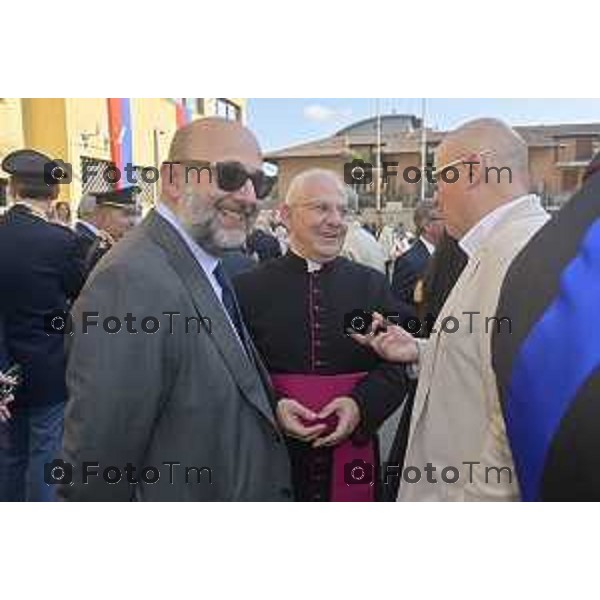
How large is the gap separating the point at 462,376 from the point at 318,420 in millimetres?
583

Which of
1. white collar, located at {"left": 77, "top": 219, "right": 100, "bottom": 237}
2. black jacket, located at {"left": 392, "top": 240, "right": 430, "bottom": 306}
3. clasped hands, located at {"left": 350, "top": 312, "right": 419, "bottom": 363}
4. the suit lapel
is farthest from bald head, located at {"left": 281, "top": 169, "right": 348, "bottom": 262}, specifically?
black jacket, located at {"left": 392, "top": 240, "right": 430, "bottom": 306}

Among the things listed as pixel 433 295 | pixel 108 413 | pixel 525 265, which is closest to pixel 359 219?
pixel 433 295

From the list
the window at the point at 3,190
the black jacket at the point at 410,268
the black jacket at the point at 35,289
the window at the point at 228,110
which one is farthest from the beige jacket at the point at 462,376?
the black jacket at the point at 410,268

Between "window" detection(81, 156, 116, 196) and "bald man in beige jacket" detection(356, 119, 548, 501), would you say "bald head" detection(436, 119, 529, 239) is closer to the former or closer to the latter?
"bald man in beige jacket" detection(356, 119, 548, 501)

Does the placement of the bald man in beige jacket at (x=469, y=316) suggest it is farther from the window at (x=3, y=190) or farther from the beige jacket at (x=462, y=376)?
the window at (x=3, y=190)

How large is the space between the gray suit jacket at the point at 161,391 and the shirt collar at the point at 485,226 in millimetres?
653

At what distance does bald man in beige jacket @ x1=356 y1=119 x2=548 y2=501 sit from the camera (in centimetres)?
142

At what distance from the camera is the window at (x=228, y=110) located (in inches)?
68.1

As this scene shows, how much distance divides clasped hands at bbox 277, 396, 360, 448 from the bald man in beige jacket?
1.02 ft

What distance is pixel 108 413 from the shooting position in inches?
52.7

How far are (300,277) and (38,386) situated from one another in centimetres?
117

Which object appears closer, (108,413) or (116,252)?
(108,413)

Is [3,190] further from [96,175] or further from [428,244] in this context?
[428,244]
